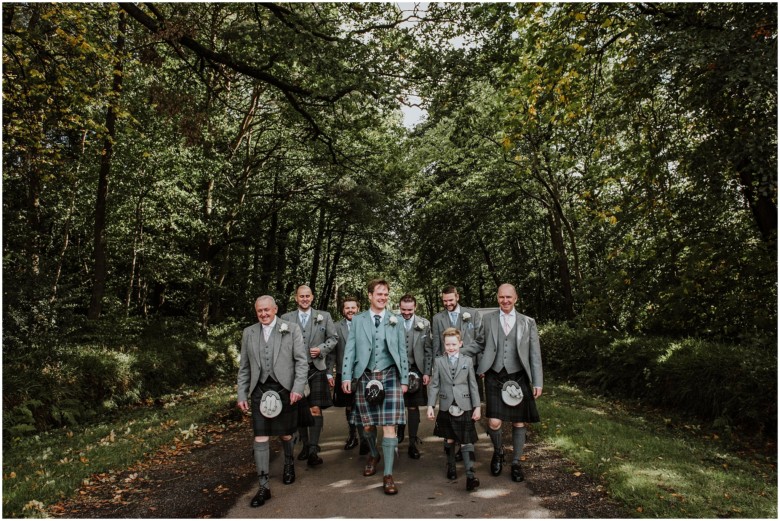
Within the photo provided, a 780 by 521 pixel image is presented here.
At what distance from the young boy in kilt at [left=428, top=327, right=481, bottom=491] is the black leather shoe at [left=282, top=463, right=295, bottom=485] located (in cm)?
173

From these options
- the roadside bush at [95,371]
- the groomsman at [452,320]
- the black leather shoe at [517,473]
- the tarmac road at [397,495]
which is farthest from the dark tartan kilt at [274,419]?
the roadside bush at [95,371]

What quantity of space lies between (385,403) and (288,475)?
1.39 m

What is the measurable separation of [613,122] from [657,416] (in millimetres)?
5793

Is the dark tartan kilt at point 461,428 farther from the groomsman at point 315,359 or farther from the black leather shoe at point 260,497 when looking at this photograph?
the black leather shoe at point 260,497

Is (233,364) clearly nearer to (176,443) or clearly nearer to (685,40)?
(176,443)

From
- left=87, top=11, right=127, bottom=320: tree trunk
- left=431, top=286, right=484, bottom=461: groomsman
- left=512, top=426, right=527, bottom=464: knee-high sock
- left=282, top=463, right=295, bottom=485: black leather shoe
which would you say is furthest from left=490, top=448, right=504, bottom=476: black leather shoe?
→ left=87, top=11, right=127, bottom=320: tree trunk

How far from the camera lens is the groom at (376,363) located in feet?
19.9

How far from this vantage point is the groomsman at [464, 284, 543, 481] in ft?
20.2

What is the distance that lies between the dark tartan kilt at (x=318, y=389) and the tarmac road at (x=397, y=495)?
72 cm

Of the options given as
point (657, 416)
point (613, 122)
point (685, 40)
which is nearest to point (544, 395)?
point (657, 416)

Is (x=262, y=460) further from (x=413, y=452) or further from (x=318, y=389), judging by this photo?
(x=413, y=452)

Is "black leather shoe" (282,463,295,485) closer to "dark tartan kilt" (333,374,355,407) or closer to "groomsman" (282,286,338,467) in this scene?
"groomsman" (282,286,338,467)

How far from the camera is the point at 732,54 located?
292 inches

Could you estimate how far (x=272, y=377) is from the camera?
6000mm
